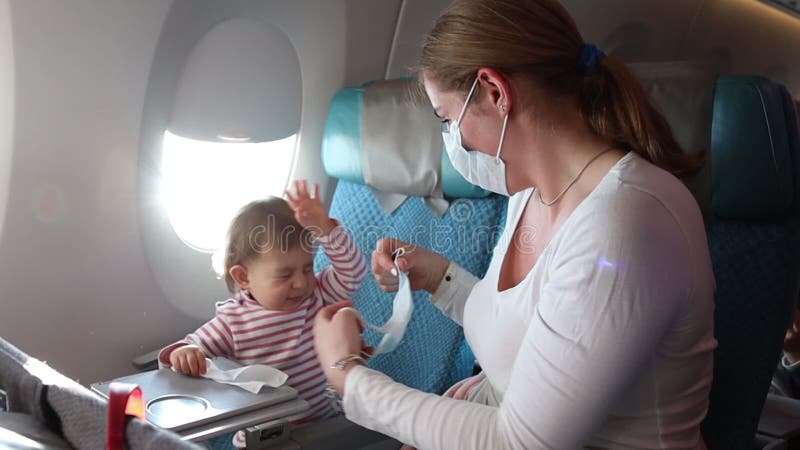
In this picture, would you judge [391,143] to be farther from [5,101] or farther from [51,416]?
[51,416]

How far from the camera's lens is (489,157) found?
159 cm

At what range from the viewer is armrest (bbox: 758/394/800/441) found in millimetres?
1991

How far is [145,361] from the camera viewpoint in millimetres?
2465

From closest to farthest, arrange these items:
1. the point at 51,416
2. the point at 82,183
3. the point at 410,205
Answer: the point at 51,416 < the point at 82,183 < the point at 410,205

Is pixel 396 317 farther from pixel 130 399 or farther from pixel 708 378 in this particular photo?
pixel 130 399

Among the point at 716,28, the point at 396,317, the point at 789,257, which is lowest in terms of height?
the point at 396,317

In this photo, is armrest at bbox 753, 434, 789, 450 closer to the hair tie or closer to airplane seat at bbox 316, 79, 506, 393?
airplane seat at bbox 316, 79, 506, 393

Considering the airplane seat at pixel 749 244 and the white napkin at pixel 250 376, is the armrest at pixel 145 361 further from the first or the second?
the airplane seat at pixel 749 244

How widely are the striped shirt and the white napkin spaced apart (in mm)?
303

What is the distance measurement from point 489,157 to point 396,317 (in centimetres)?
49

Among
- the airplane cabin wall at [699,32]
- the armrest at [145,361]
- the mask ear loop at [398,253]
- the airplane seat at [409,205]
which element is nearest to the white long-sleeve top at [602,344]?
the mask ear loop at [398,253]

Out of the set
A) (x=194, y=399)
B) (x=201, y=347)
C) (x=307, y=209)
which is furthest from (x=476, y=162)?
(x=201, y=347)

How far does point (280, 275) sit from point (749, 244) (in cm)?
113

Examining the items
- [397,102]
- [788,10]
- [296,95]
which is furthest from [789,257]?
[788,10]
